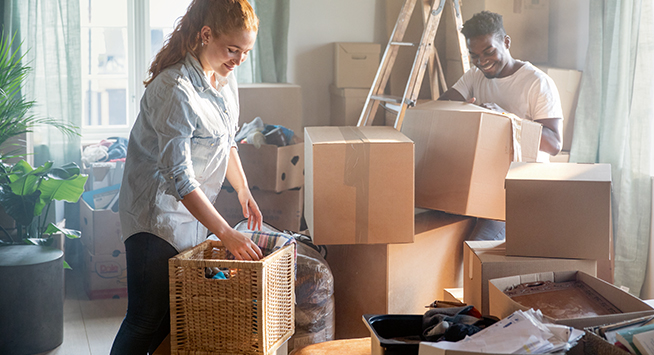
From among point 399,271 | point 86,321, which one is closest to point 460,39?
point 399,271

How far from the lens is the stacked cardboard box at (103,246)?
2.94 metres

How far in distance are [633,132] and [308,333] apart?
1677 millimetres

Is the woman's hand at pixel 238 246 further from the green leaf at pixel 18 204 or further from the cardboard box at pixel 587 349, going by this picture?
the green leaf at pixel 18 204

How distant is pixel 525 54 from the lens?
122 inches

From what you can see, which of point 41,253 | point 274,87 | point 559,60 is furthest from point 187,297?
point 559,60

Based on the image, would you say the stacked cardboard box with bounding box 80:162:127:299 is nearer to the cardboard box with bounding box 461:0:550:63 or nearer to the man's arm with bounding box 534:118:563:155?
the man's arm with bounding box 534:118:563:155

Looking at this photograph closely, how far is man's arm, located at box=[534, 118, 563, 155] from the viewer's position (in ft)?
6.91

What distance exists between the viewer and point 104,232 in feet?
9.66

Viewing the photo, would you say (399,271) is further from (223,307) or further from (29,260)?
(29,260)

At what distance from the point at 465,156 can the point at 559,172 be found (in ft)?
1.29

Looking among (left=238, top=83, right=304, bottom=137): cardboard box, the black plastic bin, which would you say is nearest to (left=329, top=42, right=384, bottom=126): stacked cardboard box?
(left=238, top=83, right=304, bottom=137): cardboard box

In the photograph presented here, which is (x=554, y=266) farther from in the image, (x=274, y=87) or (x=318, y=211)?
(x=274, y=87)

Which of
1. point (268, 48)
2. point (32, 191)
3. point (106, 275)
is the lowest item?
point (106, 275)

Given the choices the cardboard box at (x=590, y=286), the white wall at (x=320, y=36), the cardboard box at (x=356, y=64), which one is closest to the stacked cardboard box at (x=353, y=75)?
the cardboard box at (x=356, y=64)
